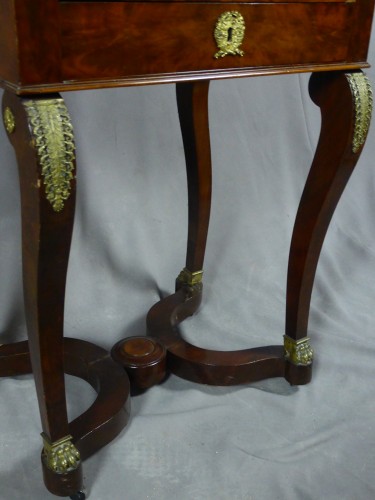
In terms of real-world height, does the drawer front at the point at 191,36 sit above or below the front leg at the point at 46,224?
above

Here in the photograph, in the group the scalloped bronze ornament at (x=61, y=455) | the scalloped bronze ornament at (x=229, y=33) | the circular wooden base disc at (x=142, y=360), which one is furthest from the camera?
the circular wooden base disc at (x=142, y=360)

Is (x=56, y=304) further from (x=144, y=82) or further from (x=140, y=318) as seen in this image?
(x=140, y=318)

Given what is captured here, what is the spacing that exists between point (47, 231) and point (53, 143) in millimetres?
109

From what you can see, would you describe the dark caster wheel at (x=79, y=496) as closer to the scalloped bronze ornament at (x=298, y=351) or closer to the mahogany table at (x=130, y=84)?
the mahogany table at (x=130, y=84)

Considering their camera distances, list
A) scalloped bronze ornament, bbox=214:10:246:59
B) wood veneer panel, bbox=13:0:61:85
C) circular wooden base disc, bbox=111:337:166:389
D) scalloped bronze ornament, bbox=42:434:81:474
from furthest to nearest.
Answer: circular wooden base disc, bbox=111:337:166:389 < scalloped bronze ornament, bbox=42:434:81:474 < scalloped bronze ornament, bbox=214:10:246:59 < wood veneer panel, bbox=13:0:61:85

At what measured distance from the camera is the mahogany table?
725mm

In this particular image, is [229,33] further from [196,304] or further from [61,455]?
[196,304]

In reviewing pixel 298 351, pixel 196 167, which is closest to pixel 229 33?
pixel 196 167

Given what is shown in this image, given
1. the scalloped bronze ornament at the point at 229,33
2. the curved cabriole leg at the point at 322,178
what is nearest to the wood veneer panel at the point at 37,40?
the scalloped bronze ornament at the point at 229,33

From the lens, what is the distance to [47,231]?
773 mm

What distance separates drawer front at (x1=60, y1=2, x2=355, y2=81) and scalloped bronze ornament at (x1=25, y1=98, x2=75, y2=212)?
0.04m

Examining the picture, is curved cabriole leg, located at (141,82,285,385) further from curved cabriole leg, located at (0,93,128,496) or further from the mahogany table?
curved cabriole leg, located at (0,93,128,496)

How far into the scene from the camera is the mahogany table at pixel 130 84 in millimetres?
725

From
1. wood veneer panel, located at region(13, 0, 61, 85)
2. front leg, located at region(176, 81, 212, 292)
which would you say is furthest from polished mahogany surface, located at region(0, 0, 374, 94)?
front leg, located at region(176, 81, 212, 292)
